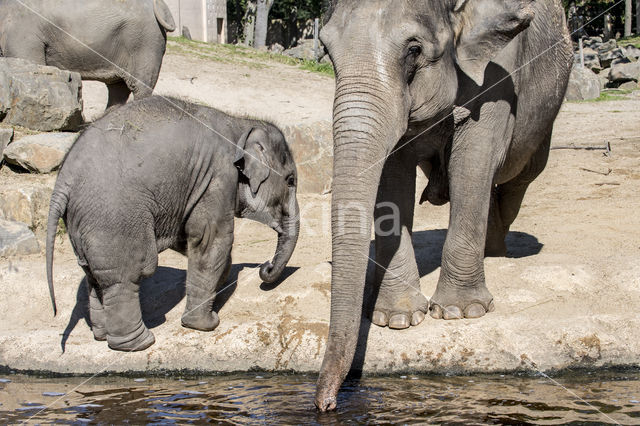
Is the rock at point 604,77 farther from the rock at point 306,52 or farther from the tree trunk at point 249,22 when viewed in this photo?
the tree trunk at point 249,22

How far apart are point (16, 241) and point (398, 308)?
339 cm

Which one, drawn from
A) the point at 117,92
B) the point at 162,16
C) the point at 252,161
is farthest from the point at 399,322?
the point at 117,92

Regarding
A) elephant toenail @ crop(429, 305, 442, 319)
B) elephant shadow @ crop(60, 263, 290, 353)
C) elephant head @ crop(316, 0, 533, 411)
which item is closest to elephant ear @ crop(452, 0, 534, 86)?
elephant head @ crop(316, 0, 533, 411)

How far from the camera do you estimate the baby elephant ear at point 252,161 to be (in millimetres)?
6043

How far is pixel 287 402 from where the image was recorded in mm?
4984

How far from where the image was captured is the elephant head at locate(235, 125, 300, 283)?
6.07m

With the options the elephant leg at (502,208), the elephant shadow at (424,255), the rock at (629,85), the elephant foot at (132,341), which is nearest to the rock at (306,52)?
the rock at (629,85)

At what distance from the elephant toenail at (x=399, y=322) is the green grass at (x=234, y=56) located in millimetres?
14668

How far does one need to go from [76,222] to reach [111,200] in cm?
26

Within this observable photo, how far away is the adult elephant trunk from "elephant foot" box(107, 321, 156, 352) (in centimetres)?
160

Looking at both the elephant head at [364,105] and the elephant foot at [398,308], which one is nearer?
the elephant head at [364,105]

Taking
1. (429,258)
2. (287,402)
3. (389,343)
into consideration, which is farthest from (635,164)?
(287,402)

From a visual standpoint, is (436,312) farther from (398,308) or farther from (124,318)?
(124,318)

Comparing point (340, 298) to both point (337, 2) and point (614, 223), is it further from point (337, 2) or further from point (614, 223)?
point (614, 223)
